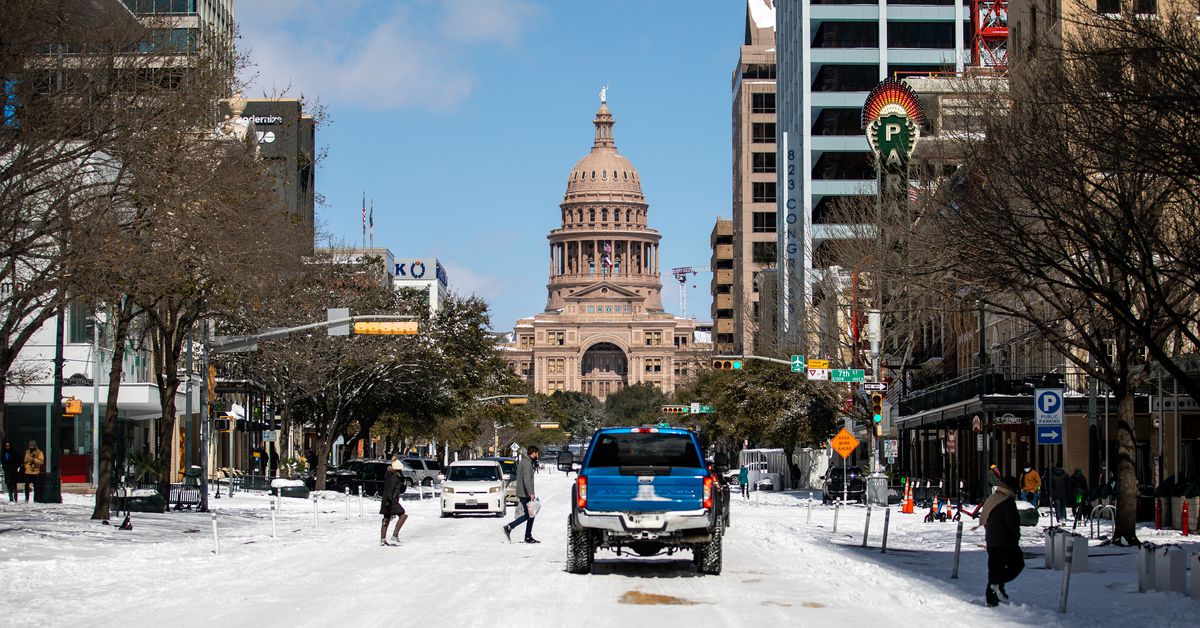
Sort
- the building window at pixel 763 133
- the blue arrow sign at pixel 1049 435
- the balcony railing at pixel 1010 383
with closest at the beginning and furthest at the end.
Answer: the blue arrow sign at pixel 1049 435 → the balcony railing at pixel 1010 383 → the building window at pixel 763 133

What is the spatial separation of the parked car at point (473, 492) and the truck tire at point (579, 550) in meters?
20.5

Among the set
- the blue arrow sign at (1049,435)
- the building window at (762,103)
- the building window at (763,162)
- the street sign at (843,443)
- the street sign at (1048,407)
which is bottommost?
the street sign at (843,443)

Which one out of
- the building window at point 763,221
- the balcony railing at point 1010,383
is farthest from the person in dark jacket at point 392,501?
the building window at point 763,221

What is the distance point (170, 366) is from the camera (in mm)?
35031

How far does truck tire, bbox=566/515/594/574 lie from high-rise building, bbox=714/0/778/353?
4439 inches

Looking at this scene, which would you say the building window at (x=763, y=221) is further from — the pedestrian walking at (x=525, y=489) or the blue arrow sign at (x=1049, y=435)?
the pedestrian walking at (x=525, y=489)

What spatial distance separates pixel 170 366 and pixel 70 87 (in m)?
12.1

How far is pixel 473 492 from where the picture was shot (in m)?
40.5

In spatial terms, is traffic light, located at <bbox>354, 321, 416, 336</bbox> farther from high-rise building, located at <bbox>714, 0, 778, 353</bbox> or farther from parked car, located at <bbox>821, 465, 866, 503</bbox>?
high-rise building, located at <bbox>714, 0, 778, 353</bbox>

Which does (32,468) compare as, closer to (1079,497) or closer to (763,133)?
(1079,497)

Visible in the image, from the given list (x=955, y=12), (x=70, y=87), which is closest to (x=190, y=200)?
(x=70, y=87)

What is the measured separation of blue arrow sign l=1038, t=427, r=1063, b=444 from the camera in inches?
1066

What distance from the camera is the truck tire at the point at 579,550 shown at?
19.9 m

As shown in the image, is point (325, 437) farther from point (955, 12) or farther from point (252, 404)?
point (955, 12)
